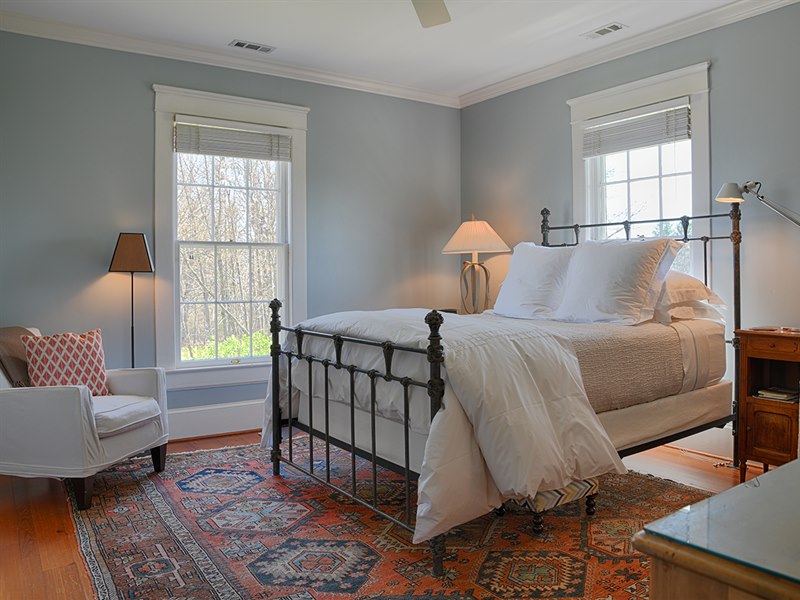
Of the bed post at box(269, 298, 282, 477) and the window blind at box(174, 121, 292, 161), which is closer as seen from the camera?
the bed post at box(269, 298, 282, 477)

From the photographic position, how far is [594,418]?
2.55 m

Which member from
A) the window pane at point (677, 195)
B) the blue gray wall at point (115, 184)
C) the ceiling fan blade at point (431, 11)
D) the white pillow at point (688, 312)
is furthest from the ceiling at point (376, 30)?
the white pillow at point (688, 312)

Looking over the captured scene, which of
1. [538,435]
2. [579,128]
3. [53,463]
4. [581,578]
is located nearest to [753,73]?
[579,128]

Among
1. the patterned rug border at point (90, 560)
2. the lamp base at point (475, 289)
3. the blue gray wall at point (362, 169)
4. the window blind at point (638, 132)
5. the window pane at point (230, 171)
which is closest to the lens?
the patterned rug border at point (90, 560)

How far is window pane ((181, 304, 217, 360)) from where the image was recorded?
4.40 metres

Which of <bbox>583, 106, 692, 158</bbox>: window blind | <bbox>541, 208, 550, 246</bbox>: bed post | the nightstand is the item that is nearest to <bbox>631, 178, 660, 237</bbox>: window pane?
<bbox>583, 106, 692, 158</bbox>: window blind

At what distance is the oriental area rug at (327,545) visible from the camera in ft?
7.06

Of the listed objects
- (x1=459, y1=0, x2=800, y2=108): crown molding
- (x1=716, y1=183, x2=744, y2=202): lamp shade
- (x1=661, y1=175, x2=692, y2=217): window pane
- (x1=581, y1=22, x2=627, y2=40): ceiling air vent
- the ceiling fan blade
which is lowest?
(x1=716, y1=183, x2=744, y2=202): lamp shade

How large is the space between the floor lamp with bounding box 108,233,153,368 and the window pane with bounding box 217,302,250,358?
72 centimetres

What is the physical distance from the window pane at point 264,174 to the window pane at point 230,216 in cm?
13

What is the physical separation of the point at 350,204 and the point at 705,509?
4.59 metres

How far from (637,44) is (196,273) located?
11.1ft

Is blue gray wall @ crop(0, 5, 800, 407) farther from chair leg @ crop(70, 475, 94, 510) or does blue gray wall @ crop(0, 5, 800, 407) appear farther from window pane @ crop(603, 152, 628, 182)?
chair leg @ crop(70, 475, 94, 510)

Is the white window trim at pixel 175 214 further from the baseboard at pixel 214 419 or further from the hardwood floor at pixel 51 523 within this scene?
the hardwood floor at pixel 51 523
